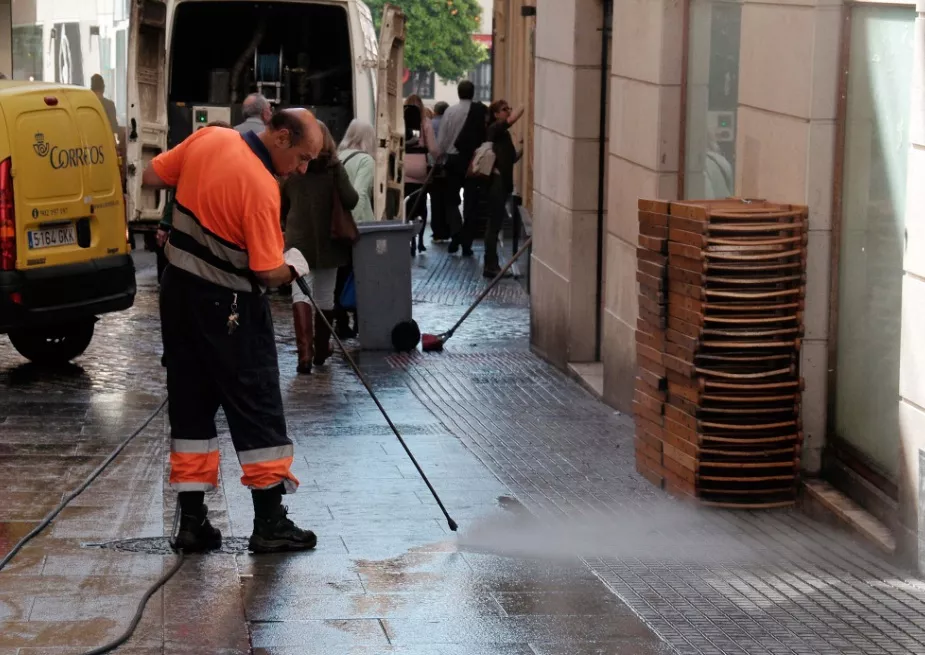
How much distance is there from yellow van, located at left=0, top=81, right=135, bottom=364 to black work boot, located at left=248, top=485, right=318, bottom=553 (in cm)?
431

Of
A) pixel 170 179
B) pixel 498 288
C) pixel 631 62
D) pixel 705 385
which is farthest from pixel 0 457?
pixel 498 288

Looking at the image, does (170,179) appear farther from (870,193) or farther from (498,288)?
(498,288)

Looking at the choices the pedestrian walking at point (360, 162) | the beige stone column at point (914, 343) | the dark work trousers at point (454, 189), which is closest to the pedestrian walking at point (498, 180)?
the dark work trousers at point (454, 189)

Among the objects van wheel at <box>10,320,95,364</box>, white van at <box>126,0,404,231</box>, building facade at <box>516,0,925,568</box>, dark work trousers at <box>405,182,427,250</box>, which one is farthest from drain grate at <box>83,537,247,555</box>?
dark work trousers at <box>405,182,427,250</box>

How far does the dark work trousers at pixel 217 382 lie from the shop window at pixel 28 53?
740 inches

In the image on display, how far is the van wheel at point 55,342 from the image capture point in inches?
475

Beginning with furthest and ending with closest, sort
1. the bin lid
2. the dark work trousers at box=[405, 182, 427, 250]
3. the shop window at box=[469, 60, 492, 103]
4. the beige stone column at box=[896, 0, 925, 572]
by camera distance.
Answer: the shop window at box=[469, 60, 492, 103], the dark work trousers at box=[405, 182, 427, 250], the bin lid, the beige stone column at box=[896, 0, 925, 572]

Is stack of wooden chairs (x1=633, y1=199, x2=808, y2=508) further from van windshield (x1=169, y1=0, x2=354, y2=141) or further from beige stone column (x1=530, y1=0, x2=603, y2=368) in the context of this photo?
van windshield (x1=169, y1=0, x2=354, y2=141)

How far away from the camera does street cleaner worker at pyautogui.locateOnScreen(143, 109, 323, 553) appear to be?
6727 mm

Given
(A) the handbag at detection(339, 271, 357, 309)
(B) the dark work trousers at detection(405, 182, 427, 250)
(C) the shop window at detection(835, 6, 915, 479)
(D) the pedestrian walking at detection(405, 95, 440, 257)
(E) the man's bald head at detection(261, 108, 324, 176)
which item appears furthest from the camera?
(D) the pedestrian walking at detection(405, 95, 440, 257)

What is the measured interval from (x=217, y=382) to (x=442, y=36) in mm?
65296

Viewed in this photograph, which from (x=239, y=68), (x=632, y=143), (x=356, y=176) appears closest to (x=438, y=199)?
(x=239, y=68)

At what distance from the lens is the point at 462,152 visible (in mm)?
19953

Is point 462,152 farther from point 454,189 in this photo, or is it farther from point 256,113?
point 256,113
